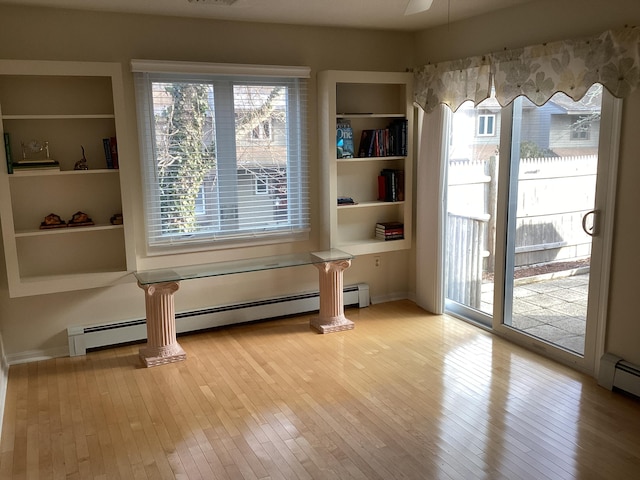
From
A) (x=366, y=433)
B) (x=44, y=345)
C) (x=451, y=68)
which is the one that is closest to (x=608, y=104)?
(x=451, y=68)

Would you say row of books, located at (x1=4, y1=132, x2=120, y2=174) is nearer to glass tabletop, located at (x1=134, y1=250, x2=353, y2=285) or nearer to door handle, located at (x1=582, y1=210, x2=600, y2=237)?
glass tabletop, located at (x1=134, y1=250, x2=353, y2=285)

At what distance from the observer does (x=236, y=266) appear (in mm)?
4453

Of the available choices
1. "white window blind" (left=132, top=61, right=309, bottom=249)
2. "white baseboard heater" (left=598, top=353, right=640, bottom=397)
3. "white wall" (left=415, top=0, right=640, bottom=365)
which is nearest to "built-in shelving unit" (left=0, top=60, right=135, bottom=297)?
"white window blind" (left=132, top=61, right=309, bottom=249)

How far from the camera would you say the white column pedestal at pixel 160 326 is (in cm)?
407

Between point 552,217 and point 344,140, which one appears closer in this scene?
point 552,217

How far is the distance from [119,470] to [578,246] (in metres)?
3.15

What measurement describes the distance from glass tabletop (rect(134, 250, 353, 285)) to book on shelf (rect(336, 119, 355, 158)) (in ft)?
2.79

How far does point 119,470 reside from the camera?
282 centimetres

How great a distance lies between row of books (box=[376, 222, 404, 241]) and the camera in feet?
17.0

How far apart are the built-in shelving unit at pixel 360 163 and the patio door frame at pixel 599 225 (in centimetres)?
103

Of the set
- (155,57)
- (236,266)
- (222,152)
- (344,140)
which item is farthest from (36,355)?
(344,140)

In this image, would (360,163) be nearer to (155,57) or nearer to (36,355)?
(155,57)

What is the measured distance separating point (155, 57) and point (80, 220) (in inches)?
51.8

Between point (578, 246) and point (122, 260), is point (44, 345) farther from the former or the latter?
point (578, 246)
